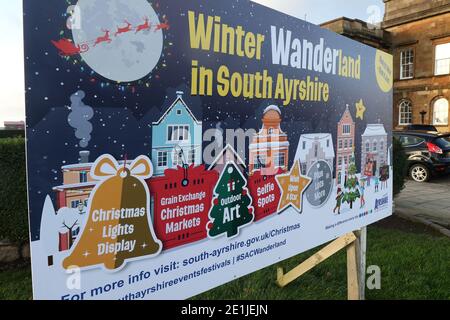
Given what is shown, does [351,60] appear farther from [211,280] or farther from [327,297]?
[327,297]

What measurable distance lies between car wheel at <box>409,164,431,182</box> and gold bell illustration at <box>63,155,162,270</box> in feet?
40.4

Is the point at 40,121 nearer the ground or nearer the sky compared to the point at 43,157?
nearer the sky

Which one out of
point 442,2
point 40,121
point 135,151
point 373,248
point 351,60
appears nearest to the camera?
point 40,121

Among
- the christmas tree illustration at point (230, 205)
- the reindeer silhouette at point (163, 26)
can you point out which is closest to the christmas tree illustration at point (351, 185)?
the christmas tree illustration at point (230, 205)

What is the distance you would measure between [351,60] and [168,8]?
5.10 feet

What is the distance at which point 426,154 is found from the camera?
11.8 metres

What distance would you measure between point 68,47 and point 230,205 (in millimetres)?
942

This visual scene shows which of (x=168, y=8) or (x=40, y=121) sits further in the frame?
(x=168, y=8)

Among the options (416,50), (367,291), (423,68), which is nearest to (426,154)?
(367,291)

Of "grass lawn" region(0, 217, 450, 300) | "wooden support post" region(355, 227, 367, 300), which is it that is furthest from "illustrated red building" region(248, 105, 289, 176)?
"grass lawn" region(0, 217, 450, 300)

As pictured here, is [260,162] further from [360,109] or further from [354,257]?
[354,257]
